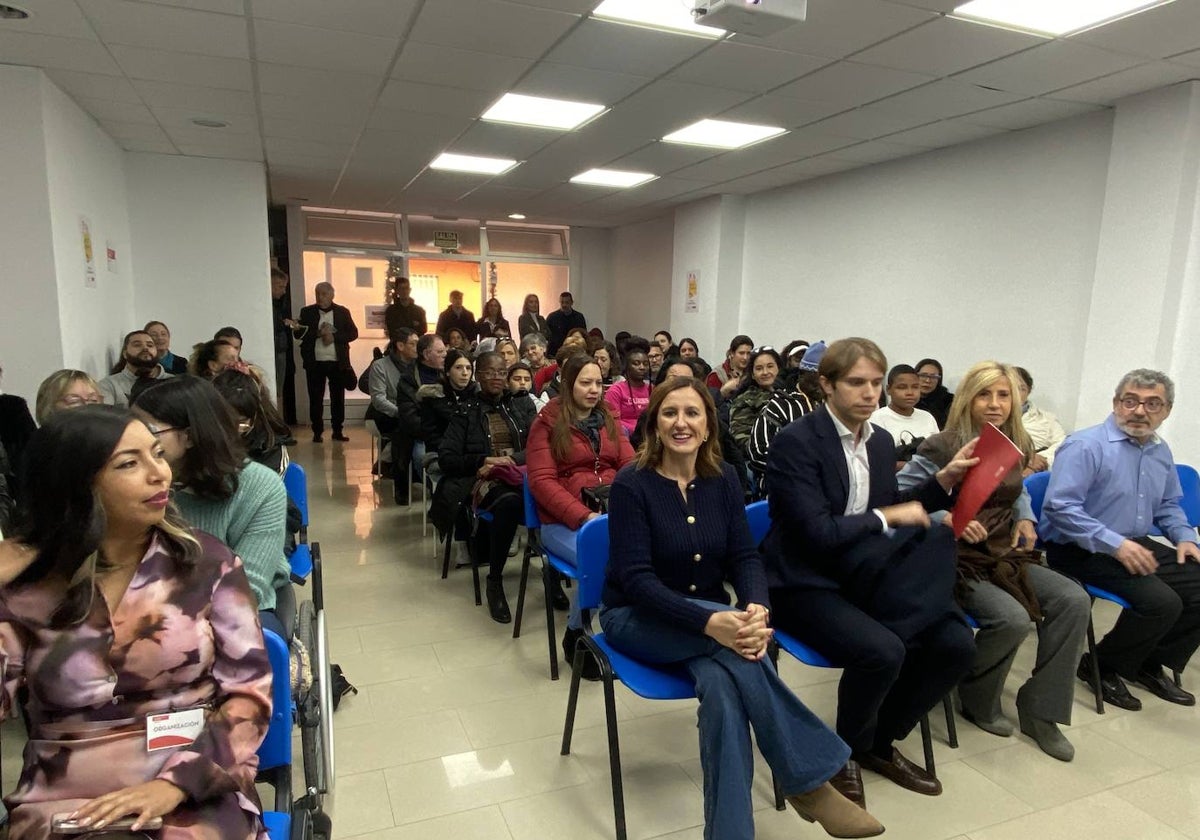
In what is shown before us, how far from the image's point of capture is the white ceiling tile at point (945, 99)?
4141 millimetres

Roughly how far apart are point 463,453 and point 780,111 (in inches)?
121

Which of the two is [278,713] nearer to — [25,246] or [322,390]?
[25,246]

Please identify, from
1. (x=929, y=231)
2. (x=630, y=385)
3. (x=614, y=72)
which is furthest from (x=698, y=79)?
(x=929, y=231)

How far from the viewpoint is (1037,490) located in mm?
3160

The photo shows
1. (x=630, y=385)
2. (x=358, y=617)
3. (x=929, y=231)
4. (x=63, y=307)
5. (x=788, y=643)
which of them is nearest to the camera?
(x=788, y=643)

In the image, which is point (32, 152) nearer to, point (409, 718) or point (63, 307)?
point (63, 307)

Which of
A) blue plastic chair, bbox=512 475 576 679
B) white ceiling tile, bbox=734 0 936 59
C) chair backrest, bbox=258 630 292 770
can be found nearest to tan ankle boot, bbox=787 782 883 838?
blue plastic chair, bbox=512 475 576 679

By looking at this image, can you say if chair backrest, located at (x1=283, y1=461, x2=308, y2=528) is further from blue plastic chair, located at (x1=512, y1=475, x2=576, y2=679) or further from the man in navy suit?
the man in navy suit

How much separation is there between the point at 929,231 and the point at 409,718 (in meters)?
5.39

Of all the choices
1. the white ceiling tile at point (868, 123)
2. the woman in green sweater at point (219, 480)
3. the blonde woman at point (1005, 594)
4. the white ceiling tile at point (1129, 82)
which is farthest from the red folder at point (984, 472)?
the white ceiling tile at point (868, 123)

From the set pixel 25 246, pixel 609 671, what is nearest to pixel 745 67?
pixel 609 671

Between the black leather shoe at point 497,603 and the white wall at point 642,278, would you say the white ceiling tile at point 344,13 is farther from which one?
the white wall at point 642,278

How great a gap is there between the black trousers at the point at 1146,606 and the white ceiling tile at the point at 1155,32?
230 centimetres

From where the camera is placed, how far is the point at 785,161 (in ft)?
20.5
